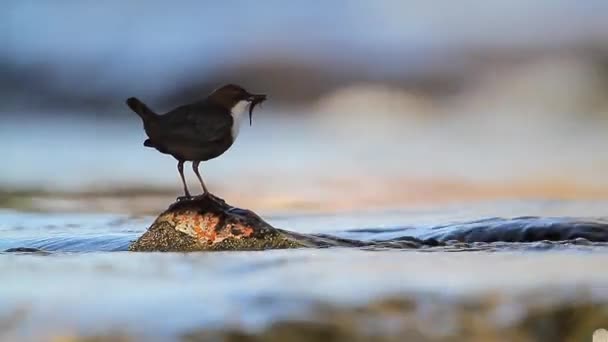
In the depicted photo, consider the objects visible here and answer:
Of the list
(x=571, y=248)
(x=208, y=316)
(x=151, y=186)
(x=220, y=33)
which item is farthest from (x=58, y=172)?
(x=571, y=248)

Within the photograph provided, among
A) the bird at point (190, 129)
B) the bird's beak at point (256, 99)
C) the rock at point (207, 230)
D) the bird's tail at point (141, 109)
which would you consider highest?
the bird's beak at point (256, 99)

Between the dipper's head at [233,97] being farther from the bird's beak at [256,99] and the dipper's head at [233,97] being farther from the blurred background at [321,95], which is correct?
the blurred background at [321,95]

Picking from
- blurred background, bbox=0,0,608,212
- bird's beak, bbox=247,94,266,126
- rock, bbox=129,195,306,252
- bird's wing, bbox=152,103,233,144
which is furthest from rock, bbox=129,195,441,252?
blurred background, bbox=0,0,608,212

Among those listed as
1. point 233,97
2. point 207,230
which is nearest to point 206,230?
point 207,230

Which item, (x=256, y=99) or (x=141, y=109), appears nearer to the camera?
(x=141, y=109)

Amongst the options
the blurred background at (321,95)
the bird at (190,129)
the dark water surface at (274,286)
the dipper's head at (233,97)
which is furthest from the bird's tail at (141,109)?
the blurred background at (321,95)

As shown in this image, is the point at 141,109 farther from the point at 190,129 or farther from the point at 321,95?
the point at 321,95
